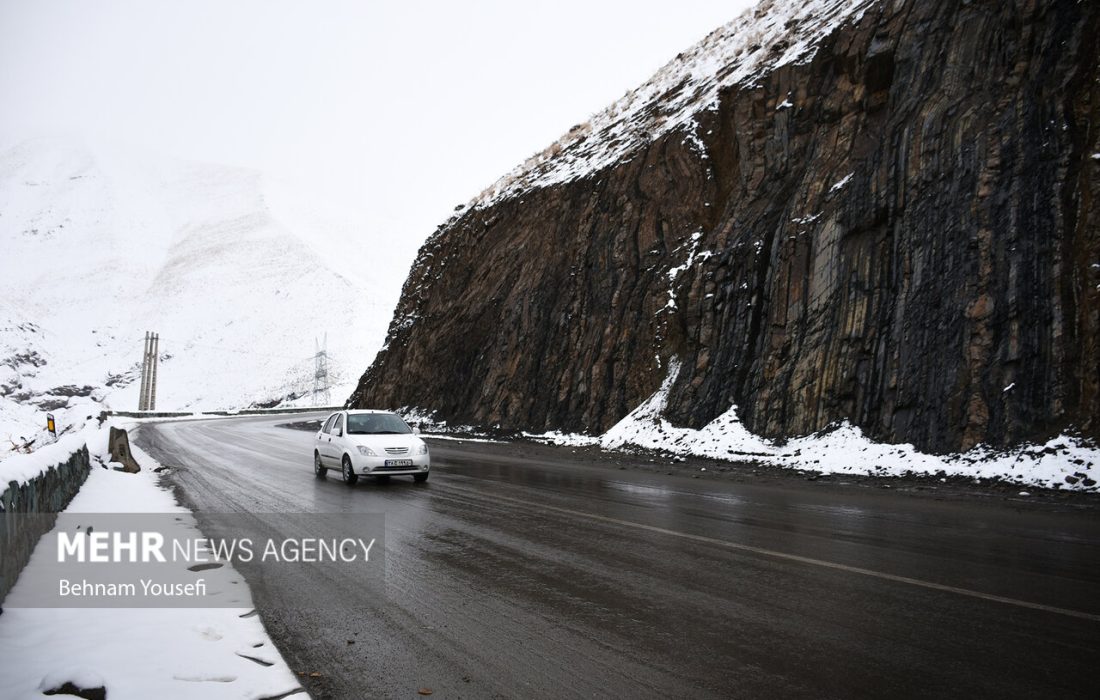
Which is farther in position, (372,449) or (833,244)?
(833,244)

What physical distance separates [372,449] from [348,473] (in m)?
0.75

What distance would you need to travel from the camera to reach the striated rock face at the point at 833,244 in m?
14.2

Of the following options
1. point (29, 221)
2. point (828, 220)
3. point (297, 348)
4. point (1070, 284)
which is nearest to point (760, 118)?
point (828, 220)

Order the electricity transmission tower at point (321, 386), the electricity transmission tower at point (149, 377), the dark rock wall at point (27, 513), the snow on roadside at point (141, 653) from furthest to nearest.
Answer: the electricity transmission tower at point (321, 386), the electricity transmission tower at point (149, 377), the dark rock wall at point (27, 513), the snow on roadside at point (141, 653)

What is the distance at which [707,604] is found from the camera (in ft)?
17.2

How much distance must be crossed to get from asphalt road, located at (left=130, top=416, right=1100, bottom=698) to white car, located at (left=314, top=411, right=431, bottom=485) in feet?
9.87

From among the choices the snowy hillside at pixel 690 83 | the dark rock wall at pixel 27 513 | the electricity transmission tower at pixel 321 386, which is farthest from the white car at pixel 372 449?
the electricity transmission tower at pixel 321 386

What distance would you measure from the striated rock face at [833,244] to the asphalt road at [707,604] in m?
5.56

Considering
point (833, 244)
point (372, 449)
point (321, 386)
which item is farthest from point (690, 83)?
point (321, 386)

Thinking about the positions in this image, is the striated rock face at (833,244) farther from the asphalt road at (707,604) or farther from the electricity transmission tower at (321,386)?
the electricity transmission tower at (321,386)

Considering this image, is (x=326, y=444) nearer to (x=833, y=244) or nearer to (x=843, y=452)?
(x=843, y=452)

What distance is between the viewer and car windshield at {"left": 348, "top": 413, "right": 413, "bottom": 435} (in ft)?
47.6

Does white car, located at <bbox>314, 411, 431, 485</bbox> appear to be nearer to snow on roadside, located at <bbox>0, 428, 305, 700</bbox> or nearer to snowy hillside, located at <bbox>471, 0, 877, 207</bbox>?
snow on roadside, located at <bbox>0, 428, 305, 700</bbox>

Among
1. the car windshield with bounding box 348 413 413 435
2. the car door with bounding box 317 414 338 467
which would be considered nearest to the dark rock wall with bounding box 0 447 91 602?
the car door with bounding box 317 414 338 467
